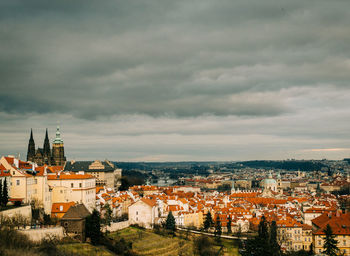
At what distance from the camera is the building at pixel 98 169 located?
393ft

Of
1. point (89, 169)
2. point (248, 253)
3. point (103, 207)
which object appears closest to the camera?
point (248, 253)

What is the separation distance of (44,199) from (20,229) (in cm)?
1393

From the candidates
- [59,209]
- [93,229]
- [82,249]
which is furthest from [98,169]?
[82,249]

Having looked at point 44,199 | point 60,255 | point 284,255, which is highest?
point 44,199

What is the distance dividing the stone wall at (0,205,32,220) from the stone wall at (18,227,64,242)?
129 inches

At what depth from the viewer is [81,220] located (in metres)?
50.8

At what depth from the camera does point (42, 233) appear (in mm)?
45312

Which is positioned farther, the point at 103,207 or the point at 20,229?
the point at 103,207

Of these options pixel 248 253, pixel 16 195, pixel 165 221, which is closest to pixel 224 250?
pixel 248 253

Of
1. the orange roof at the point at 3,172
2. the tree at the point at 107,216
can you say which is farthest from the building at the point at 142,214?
the orange roof at the point at 3,172

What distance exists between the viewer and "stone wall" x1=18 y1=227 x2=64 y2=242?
43.6 metres

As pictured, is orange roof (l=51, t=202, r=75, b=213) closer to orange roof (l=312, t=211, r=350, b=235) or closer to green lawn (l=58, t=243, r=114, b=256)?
green lawn (l=58, t=243, r=114, b=256)

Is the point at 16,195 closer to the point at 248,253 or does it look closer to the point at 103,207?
the point at 103,207

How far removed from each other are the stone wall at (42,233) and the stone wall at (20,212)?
3.28 metres
